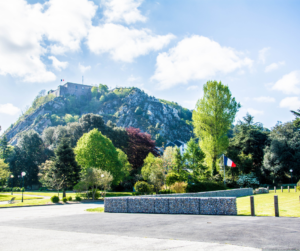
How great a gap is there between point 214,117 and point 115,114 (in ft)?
368

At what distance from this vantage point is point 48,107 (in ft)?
484

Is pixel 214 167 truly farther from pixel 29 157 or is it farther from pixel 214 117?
pixel 29 157

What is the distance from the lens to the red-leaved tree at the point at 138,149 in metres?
50.9

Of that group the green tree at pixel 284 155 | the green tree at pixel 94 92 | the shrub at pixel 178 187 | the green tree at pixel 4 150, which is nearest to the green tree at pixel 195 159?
the shrub at pixel 178 187

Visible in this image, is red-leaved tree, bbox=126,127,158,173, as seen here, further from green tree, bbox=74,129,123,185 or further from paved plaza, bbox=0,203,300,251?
paved plaza, bbox=0,203,300,251

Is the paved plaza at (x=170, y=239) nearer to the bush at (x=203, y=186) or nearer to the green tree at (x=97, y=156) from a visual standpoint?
the bush at (x=203, y=186)

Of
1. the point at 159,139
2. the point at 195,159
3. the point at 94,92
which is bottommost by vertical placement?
the point at 195,159

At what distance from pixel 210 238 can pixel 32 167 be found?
231 feet

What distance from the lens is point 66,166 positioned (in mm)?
34781

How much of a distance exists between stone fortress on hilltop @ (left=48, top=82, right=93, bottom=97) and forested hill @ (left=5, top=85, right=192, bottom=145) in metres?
4.02

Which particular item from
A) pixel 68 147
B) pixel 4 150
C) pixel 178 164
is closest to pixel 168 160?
pixel 178 164

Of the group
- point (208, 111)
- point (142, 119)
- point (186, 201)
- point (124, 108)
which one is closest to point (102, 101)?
point (124, 108)

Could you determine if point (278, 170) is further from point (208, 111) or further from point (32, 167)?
point (32, 167)

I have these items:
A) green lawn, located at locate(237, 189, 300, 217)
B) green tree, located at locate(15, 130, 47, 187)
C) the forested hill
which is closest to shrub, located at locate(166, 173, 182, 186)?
green lawn, located at locate(237, 189, 300, 217)
